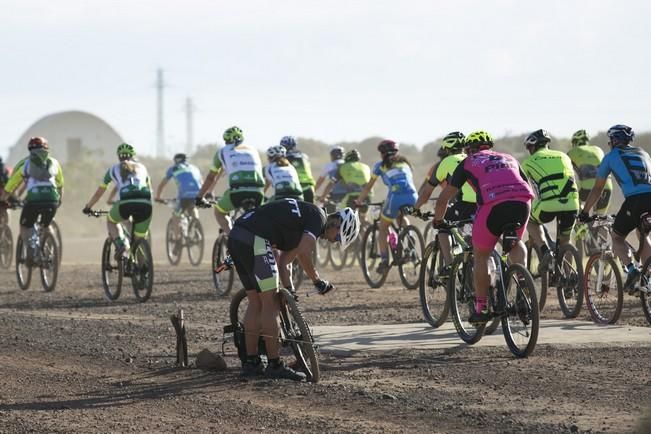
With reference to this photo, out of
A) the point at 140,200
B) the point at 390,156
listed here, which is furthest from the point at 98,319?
the point at 390,156

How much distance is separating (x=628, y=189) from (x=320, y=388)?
491 cm

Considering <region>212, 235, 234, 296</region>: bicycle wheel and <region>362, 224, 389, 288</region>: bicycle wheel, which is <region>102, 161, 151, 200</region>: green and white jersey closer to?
<region>212, 235, 234, 296</region>: bicycle wheel

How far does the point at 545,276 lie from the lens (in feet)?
46.5

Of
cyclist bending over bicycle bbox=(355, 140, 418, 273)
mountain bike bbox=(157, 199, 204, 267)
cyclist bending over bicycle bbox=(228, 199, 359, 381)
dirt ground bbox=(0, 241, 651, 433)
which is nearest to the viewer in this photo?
dirt ground bbox=(0, 241, 651, 433)

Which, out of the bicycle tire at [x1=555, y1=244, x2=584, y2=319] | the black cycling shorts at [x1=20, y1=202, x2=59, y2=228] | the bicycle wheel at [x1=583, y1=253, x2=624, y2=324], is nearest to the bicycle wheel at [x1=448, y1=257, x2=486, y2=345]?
the bicycle wheel at [x1=583, y1=253, x2=624, y2=324]

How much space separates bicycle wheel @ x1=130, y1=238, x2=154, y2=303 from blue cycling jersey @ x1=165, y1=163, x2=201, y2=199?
7.60 m

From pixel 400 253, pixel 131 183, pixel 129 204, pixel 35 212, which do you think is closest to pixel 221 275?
pixel 129 204

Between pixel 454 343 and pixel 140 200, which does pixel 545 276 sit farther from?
pixel 140 200

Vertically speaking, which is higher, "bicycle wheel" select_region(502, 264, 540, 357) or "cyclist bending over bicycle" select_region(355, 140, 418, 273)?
"cyclist bending over bicycle" select_region(355, 140, 418, 273)

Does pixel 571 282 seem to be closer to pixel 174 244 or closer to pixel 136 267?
pixel 136 267

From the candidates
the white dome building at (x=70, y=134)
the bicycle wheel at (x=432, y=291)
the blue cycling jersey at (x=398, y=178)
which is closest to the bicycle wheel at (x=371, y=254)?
the blue cycling jersey at (x=398, y=178)

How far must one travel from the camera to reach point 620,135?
549 inches

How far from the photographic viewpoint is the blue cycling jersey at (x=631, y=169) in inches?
540

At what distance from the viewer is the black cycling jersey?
35.5 ft
